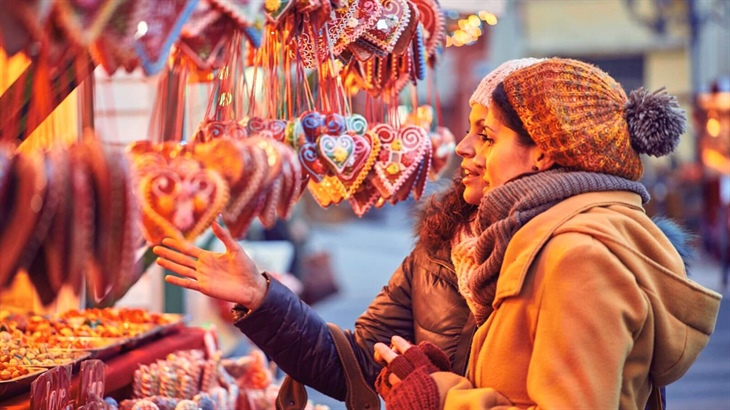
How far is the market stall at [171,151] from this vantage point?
134 cm

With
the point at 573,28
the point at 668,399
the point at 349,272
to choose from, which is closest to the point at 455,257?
the point at 668,399

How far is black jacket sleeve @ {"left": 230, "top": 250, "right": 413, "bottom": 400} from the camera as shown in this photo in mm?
2107

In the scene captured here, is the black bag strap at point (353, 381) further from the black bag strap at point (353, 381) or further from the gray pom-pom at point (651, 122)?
the gray pom-pom at point (651, 122)

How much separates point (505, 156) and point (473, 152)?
A: 207 millimetres

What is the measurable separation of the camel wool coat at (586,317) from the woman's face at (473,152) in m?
0.35

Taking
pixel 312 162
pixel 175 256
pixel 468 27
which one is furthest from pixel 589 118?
pixel 468 27

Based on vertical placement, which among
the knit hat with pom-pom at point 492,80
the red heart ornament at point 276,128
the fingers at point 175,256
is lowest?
the fingers at point 175,256

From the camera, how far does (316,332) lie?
2.20 metres

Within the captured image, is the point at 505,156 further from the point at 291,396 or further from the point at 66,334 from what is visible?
the point at 66,334

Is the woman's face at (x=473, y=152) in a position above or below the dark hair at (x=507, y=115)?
below

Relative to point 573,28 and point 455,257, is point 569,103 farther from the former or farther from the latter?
point 573,28

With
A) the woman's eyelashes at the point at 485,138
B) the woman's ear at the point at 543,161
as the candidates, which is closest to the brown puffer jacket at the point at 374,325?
the woman's eyelashes at the point at 485,138

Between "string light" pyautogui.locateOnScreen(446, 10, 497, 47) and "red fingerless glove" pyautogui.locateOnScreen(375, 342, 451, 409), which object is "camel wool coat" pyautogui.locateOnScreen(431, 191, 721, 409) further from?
"string light" pyautogui.locateOnScreen(446, 10, 497, 47)

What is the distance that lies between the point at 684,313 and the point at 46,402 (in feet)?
4.42
